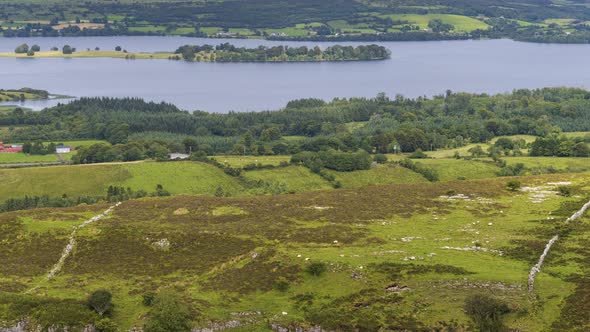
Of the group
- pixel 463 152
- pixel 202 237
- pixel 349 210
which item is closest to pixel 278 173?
pixel 463 152

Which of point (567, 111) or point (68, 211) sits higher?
point (68, 211)

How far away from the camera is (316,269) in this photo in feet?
147

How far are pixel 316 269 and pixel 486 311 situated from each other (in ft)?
Answer: 33.9

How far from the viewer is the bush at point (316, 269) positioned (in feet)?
147

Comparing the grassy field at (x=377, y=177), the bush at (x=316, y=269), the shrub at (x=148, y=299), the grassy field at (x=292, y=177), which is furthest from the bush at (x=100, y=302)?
the grassy field at (x=377, y=177)

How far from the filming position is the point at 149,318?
39781 mm

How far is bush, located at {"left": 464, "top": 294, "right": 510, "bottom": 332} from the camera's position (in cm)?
3781

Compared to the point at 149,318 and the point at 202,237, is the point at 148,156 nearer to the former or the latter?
the point at 202,237

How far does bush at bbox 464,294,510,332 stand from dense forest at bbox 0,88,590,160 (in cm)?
8777

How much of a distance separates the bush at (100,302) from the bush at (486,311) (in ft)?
60.5

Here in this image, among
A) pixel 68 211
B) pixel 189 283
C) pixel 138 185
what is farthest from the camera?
pixel 138 185

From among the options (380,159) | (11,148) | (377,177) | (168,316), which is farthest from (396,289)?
(11,148)

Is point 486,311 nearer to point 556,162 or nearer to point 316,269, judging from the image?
point 316,269

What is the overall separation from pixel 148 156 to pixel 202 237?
246ft
